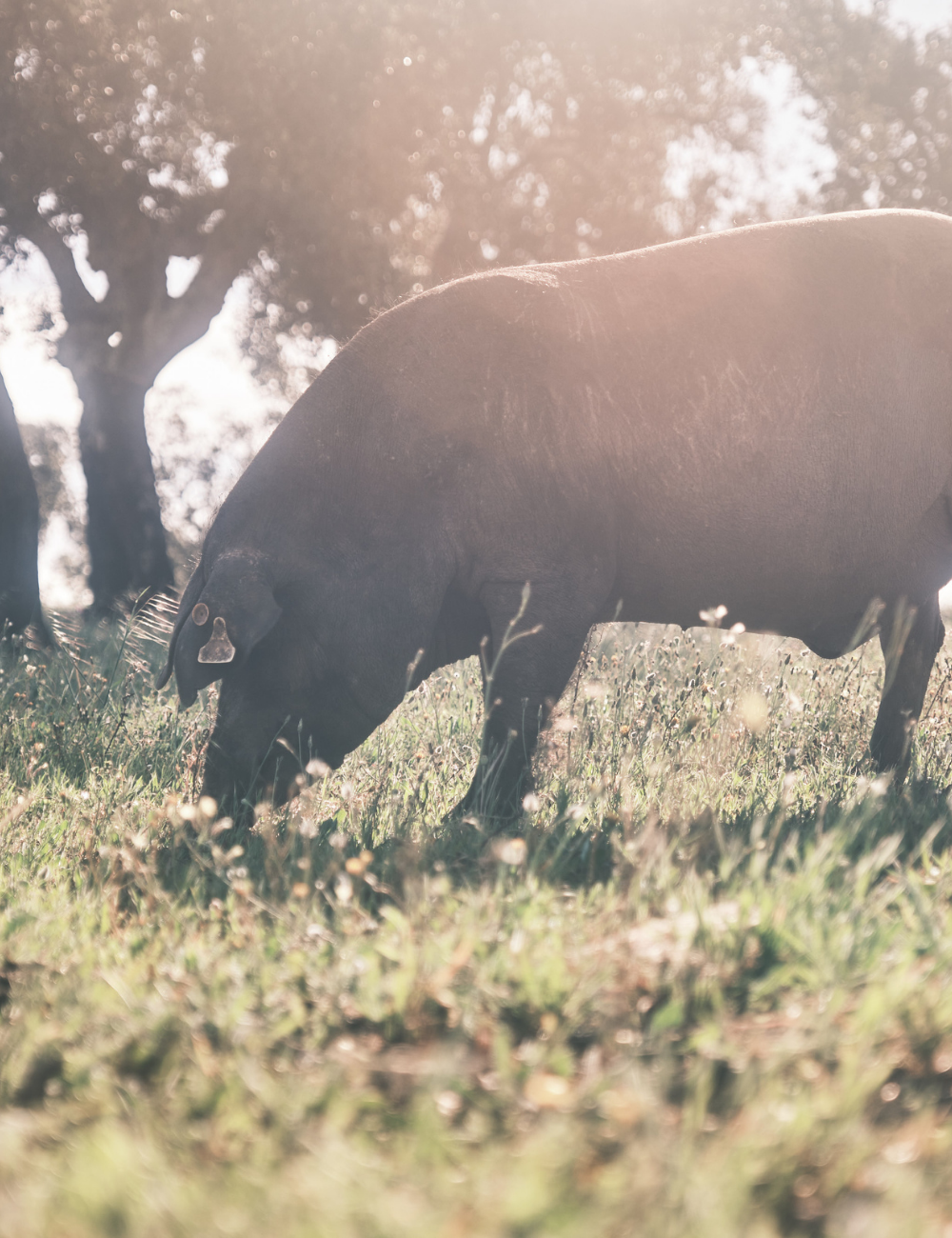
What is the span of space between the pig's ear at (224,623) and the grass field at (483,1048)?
78 cm

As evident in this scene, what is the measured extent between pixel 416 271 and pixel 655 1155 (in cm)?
1366

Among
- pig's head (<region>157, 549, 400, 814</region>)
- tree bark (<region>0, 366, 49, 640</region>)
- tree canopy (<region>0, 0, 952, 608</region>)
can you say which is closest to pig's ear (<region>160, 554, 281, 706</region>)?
pig's head (<region>157, 549, 400, 814</region>)

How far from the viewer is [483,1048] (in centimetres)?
183

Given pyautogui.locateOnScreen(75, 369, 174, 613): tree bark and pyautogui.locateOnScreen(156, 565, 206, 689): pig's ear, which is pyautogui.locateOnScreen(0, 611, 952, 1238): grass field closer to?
pyautogui.locateOnScreen(156, 565, 206, 689): pig's ear

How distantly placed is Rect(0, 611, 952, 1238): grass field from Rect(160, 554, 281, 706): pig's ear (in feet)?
2.56

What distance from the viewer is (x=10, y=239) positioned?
12578 millimetres

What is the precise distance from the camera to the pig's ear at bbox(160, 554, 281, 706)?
3803 mm

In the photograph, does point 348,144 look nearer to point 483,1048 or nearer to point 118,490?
point 118,490

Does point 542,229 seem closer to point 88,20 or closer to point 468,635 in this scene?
point 88,20

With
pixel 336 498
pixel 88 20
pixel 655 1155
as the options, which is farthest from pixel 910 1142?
pixel 88 20

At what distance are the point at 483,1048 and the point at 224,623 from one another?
2312 millimetres

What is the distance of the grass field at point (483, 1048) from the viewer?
1.35 meters

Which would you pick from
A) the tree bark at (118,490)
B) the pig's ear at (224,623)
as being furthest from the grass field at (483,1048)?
the tree bark at (118,490)

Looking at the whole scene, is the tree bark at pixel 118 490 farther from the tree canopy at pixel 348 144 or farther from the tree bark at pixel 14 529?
the tree bark at pixel 14 529
